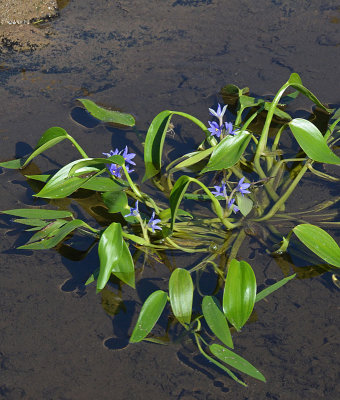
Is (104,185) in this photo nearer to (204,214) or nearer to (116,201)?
(116,201)

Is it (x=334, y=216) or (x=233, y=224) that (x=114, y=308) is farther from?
(x=334, y=216)

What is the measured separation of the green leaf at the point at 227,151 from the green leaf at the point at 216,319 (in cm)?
44

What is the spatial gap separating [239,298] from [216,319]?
115 millimetres

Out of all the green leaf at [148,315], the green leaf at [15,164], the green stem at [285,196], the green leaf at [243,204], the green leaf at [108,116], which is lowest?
the green leaf at [148,315]

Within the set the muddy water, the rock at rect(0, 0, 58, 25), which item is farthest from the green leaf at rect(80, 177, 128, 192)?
the rock at rect(0, 0, 58, 25)

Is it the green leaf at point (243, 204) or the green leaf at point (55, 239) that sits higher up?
the green leaf at point (243, 204)

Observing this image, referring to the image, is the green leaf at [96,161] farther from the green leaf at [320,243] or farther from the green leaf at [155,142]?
the green leaf at [320,243]

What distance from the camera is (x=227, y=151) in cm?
185

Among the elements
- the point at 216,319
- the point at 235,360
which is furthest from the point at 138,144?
the point at 235,360

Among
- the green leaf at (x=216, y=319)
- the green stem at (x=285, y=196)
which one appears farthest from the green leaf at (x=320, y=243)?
the green leaf at (x=216, y=319)

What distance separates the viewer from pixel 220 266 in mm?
1923

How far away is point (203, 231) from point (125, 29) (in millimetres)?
1557

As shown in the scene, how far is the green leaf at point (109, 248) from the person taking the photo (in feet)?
5.09

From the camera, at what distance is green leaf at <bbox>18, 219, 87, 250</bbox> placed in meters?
1.79
